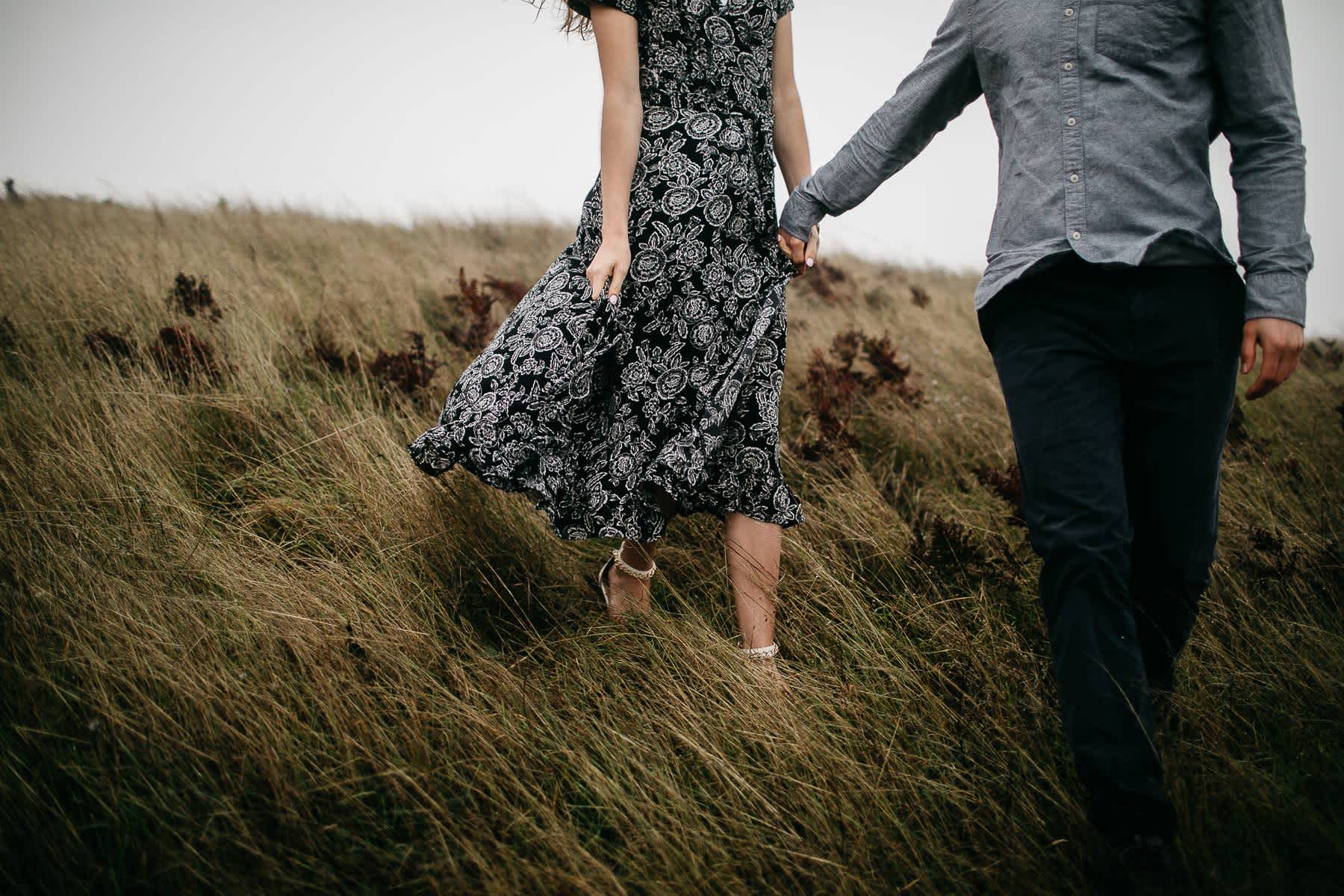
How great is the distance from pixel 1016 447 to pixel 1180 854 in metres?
0.88

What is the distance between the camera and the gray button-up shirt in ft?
4.74

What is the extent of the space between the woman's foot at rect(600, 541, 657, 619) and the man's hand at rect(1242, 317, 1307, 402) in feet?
5.43

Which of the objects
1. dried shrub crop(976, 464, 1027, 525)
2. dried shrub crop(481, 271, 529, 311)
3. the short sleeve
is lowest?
→ dried shrub crop(976, 464, 1027, 525)

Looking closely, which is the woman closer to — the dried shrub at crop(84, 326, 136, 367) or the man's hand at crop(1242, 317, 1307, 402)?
the man's hand at crop(1242, 317, 1307, 402)

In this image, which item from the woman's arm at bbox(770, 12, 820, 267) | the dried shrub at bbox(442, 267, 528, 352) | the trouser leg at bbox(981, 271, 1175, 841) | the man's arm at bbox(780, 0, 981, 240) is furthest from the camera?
the dried shrub at bbox(442, 267, 528, 352)

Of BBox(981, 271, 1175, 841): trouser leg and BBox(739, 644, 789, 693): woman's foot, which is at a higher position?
BBox(981, 271, 1175, 841): trouser leg

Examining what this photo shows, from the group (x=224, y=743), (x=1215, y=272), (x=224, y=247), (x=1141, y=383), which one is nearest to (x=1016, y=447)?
(x=1141, y=383)

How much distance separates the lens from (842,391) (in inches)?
169

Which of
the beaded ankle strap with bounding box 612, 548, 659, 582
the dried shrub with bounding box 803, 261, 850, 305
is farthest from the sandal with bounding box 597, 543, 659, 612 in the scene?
the dried shrub with bounding box 803, 261, 850, 305

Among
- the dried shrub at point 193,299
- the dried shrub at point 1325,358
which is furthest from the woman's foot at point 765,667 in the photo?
the dried shrub at point 1325,358

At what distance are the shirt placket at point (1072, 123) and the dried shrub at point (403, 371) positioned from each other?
3.30 metres

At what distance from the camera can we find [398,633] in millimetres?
2098

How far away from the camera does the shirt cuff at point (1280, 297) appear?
1.42m

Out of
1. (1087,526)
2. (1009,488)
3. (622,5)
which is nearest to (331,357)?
(622,5)
